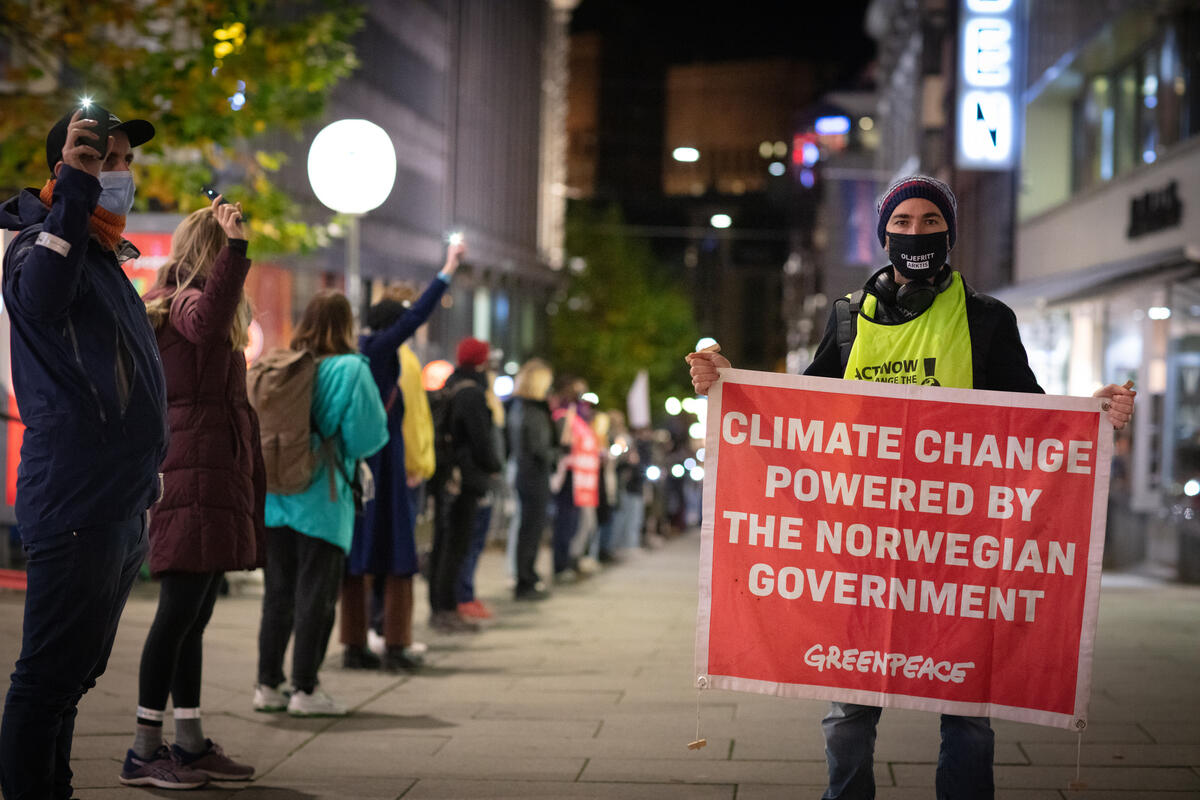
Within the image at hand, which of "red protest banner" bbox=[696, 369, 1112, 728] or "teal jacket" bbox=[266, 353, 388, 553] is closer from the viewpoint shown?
"red protest banner" bbox=[696, 369, 1112, 728]

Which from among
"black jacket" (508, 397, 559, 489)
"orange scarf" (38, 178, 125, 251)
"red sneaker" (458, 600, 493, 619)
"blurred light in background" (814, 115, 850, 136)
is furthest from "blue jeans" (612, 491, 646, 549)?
"blurred light in background" (814, 115, 850, 136)

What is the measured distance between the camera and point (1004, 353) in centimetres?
491

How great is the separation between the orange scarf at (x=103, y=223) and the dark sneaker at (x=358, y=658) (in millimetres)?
4879

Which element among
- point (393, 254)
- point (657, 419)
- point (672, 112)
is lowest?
point (657, 419)

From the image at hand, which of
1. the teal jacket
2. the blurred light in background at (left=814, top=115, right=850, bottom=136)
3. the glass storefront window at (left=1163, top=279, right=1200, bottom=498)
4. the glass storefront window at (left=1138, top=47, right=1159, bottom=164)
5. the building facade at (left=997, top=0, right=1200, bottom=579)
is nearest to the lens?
the teal jacket

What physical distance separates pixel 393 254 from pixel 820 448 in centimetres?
3355

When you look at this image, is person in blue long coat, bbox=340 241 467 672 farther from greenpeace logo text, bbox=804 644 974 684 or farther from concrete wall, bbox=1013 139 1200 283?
concrete wall, bbox=1013 139 1200 283

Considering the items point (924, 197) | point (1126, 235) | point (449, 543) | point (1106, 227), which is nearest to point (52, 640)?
point (924, 197)

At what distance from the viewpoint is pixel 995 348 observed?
4914 mm

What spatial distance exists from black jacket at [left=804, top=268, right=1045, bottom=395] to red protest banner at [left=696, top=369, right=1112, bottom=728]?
75 mm

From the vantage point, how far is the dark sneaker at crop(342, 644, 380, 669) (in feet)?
30.8

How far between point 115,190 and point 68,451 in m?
0.77

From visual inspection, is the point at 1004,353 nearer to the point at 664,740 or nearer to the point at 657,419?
the point at 664,740

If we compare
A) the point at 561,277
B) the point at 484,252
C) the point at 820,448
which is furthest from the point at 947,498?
the point at 561,277
